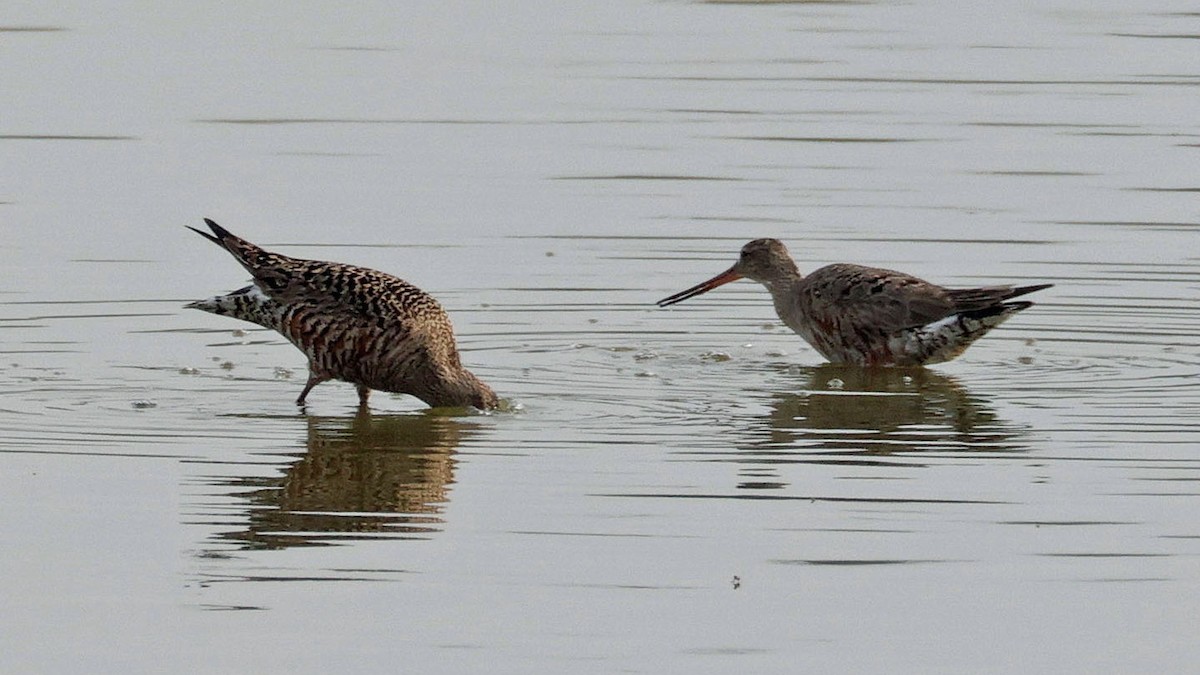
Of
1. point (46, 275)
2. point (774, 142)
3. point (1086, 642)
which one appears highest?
point (774, 142)

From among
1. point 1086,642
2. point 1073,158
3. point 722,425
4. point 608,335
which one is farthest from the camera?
point 1073,158

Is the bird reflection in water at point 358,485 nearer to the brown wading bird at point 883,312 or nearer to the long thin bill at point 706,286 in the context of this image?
the brown wading bird at point 883,312

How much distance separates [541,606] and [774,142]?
37.6 feet

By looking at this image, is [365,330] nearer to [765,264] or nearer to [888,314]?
[888,314]

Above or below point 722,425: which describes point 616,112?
above

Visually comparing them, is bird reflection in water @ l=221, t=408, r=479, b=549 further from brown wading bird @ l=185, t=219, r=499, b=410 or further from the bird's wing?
the bird's wing

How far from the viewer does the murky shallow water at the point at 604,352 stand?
8.18m

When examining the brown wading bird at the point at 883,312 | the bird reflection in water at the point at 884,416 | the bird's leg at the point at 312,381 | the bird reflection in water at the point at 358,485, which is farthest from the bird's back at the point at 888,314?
the bird's leg at the point at 312,381

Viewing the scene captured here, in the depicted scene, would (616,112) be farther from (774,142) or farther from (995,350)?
(995,350)

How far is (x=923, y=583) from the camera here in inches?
334

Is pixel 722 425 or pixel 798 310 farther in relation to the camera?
pixel 798 310

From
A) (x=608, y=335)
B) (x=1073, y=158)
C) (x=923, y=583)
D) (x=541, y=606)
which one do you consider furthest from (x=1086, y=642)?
(x=1073, y=158)

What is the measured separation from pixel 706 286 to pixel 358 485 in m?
5.10

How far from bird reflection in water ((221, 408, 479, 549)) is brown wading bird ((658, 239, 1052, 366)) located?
2.95 meters
